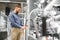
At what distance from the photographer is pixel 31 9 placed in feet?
10.8

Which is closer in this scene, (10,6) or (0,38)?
(10,6)

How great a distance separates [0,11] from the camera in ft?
14.0

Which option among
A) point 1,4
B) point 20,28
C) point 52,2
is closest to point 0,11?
point 1,4

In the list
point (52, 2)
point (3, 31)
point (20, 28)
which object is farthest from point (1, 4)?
point (52, 2)

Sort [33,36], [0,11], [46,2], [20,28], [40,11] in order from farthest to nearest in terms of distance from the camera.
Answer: [0,11], [20,28], [33,36], [40,11], [46,2]

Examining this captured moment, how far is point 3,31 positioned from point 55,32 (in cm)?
219

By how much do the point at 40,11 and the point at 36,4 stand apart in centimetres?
22

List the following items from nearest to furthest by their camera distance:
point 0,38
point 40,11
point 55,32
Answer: point 55,32
point 40,11
point 0,38

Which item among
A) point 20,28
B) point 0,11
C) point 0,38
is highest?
point 0,11

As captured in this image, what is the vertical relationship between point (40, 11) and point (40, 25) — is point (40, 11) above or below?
above

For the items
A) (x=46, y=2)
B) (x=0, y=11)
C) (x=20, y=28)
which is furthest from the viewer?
(x=0, y=11)

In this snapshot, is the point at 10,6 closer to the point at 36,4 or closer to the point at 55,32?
the point at 36,4

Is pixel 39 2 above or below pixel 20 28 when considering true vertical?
above

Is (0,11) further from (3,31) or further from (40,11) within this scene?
(40,11)
